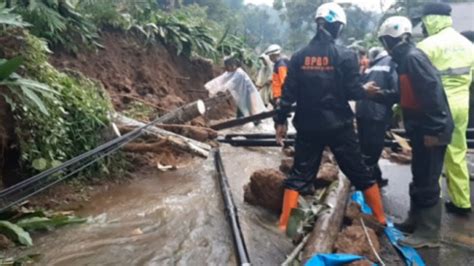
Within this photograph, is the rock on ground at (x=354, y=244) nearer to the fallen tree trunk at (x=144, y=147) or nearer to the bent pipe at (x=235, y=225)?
the bent pipe at (x=235, y=225)

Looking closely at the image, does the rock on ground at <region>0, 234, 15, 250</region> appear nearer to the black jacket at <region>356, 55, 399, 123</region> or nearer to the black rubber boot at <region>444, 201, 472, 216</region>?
the black jacket at <region>356, 55, 399, 123</region>

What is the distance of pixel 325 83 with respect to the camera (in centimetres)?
378

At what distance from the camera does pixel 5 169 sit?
169 inches

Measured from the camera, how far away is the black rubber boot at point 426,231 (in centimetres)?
360

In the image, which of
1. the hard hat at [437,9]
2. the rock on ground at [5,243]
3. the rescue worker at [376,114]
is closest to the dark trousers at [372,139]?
the rescue worker at [376,114]

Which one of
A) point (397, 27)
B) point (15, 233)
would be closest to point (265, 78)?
point (397, 27)

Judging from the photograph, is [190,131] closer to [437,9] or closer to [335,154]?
[335,154]

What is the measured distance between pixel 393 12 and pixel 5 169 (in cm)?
2812

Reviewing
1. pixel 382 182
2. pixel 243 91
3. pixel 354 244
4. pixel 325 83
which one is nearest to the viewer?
pixel 354 244

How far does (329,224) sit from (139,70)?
7.18 m

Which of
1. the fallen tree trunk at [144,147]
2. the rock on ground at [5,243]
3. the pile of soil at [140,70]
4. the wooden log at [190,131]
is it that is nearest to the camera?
the rock on ground at [5,243]

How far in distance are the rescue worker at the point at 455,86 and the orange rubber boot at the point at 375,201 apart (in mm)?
895

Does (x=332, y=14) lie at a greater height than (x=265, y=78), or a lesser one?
greater

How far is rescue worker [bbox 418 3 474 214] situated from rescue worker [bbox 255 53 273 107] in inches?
215
